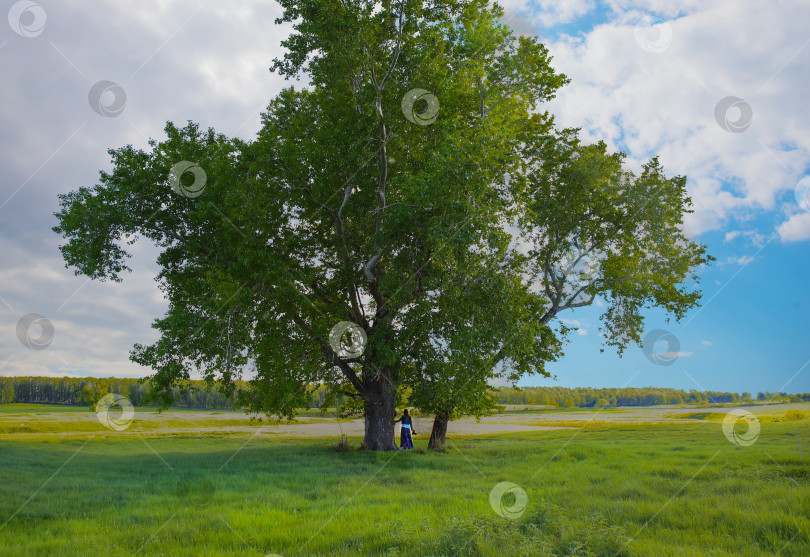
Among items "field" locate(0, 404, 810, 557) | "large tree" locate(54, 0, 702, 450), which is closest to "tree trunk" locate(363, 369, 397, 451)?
"large tree" locate(54, 0, 702, 450)

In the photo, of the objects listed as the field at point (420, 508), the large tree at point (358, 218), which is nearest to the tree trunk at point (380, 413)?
the large tree at point (358, 218)

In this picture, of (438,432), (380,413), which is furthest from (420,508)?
(438,432)

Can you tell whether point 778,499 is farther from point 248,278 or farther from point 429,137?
point 248,278

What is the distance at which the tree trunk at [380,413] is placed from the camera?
25.2m

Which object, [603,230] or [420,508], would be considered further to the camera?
[603,230]

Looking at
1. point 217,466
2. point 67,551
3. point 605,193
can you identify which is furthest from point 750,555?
point 605,193

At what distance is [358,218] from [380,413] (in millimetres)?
10503

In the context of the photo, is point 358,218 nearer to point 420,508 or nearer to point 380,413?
point 380,413

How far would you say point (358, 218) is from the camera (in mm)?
23281

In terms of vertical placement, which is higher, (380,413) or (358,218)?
(358,218)

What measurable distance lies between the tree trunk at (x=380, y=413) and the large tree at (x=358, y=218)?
0.35ft

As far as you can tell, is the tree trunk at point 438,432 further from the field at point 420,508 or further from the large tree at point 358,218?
the field at point 420,508

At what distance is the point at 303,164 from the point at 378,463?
13.5m

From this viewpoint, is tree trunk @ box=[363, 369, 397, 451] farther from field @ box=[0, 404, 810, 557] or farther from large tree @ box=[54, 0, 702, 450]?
field @ box=[0, 404, 810, 557]
